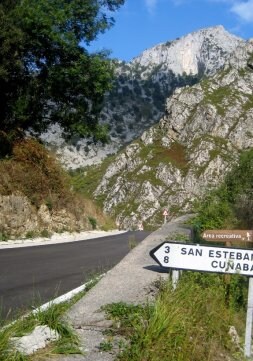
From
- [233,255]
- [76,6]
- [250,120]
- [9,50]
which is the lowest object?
[233,255]

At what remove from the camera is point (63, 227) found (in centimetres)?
2469

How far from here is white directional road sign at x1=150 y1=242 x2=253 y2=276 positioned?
589cm

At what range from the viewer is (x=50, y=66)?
23.5 m

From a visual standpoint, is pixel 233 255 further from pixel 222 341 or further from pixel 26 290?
pixel 26 290

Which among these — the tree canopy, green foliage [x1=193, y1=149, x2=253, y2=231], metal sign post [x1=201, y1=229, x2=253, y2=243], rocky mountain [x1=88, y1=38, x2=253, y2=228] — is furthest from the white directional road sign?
rocky mountain [x1=88, y1=38, x2=253, y2=228]

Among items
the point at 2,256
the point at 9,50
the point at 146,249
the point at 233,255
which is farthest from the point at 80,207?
the point at 233,255

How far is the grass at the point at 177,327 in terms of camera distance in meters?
4.63

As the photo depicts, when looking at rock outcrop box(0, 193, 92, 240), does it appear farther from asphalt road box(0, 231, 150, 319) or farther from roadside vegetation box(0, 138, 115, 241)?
asphalt road box(0, 231, 150, 319)

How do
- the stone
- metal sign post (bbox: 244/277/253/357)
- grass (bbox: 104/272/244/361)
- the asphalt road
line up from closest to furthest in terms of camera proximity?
the stone → grass (bbox: 104/272/244/361) → metal sign post (bbox: 244/277/253/357) → the asphalt road

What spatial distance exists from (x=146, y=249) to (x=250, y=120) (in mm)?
117172

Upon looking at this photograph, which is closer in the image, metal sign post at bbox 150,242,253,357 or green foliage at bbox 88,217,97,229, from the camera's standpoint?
metal sign post at bbox 150,242,253,357

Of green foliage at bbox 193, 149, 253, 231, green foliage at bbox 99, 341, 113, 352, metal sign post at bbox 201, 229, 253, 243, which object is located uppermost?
green foliage at bbox 193, 149, 253, 231

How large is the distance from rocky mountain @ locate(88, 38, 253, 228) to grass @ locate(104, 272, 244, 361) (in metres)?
99.5

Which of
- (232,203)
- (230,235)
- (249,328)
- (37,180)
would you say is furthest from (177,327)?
(37,180)
